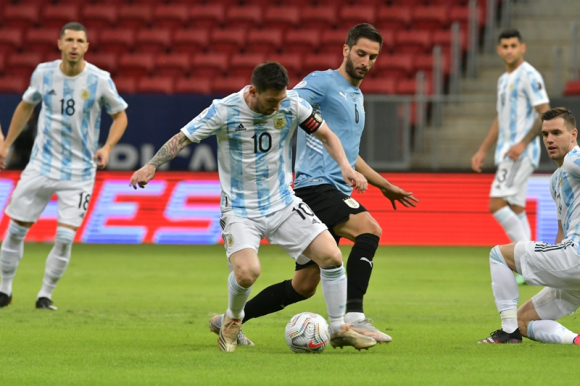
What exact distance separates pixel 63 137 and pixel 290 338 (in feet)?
12.2

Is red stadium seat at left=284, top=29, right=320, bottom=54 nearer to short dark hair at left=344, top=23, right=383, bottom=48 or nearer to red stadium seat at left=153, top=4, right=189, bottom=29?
red stadium seat at left=153, top=4, right=189, bottom=29

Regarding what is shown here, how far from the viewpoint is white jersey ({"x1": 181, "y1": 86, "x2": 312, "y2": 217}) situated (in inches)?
241

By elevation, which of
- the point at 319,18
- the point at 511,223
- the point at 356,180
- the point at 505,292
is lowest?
the point at 511,223

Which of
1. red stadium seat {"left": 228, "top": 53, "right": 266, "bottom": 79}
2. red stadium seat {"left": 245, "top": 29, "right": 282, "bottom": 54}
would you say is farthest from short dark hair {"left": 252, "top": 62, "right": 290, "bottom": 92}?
red stadium seat {"left": 245, "top": 29, "right": 282, "bottom": 54}

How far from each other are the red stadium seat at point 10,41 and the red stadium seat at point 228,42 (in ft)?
12.3

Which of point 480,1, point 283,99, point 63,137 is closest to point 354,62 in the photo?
point 283,99

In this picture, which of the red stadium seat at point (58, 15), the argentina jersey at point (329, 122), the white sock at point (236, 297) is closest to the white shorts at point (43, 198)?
the argentina jersey at point (329, 122)

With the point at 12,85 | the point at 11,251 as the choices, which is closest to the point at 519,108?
the point at 11,251

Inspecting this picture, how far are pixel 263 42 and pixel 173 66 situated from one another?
1.83 meters

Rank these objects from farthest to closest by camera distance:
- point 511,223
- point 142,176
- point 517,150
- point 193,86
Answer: point 193,86 → point 511,223 → point 517,150 → point 142,176

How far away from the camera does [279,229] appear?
20.3 feet

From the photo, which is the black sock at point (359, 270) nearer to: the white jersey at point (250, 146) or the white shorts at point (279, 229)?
the white shorts at point (279, 229)

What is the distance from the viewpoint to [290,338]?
604 centimetres

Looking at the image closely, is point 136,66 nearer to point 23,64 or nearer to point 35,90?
point 23,64
